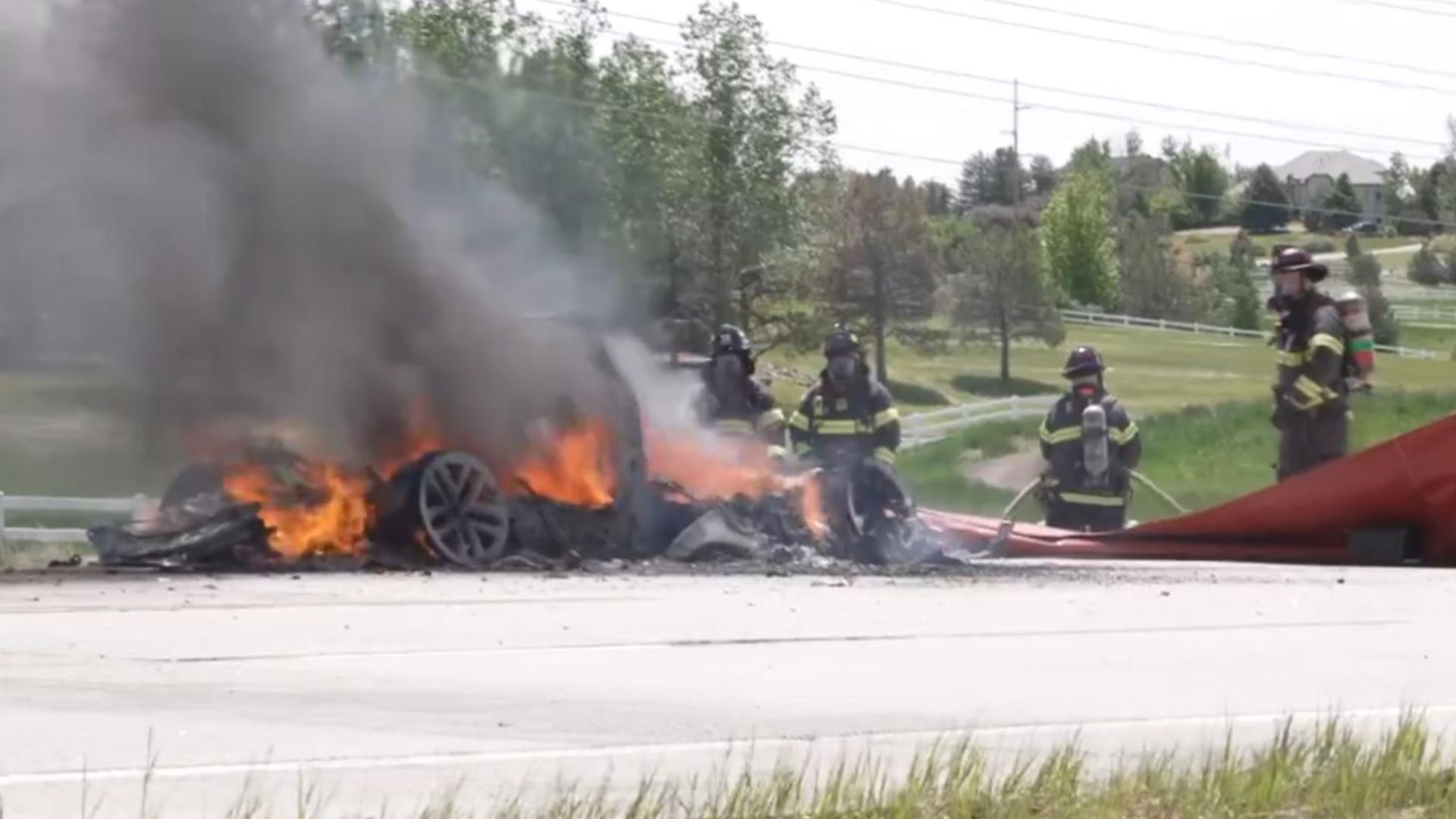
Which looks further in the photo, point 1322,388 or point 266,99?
point 1322,388

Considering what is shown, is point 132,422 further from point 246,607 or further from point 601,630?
point 601,630

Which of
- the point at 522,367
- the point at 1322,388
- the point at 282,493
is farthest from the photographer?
the point at 1322,388

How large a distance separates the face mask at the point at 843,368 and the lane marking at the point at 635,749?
9.56 m

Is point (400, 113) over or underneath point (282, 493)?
over

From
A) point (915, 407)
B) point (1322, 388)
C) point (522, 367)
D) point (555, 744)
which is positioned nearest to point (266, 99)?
point (522, 367)

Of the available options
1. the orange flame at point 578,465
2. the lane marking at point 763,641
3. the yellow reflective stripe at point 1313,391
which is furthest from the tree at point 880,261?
the lane marking at point 763,641

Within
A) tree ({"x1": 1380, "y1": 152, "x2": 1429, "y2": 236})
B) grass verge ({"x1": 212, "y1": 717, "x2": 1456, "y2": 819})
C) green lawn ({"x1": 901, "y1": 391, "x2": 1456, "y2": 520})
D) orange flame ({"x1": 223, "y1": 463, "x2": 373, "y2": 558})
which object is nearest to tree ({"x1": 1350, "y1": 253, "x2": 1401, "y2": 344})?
green lawn ({"x1": 901, "y1": 391, "x2": 1456, "y2": 520})

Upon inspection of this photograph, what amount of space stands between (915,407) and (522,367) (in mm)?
44729

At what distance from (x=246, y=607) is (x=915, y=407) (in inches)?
1947

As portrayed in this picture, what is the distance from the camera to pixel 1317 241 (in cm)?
13550

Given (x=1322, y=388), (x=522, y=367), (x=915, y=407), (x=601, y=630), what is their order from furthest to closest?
(x=915, y=407)
(x=1322, y=388)
(x=522, y=367)
(x=601, y=630)

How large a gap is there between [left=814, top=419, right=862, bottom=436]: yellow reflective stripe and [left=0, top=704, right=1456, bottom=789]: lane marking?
9423 mm

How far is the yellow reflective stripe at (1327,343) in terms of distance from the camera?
19062 mm

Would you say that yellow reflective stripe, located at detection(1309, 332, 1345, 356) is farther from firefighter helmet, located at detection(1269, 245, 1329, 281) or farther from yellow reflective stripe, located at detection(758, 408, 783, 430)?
yellow reflective stripe, located at detection(758, 408, 783, 430)
